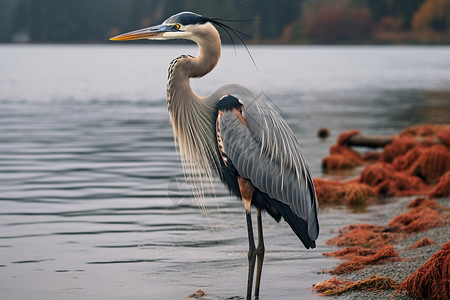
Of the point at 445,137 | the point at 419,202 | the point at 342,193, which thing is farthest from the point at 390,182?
the point at 445,137

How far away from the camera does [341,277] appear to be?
6.81 metres

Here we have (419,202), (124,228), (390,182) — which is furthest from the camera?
(390,182)

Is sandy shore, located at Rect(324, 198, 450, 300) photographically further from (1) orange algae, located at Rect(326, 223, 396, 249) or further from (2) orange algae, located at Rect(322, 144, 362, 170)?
(2) orange algae, located at Rect(322, 144, 362, 170)

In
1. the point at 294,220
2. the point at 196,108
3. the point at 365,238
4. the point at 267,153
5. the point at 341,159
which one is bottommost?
the point at 341,159

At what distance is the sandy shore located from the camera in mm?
6102

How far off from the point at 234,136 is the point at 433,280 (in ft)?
5.90

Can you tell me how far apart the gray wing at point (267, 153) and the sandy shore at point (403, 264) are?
65cm

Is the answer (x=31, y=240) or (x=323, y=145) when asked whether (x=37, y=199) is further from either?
(x=323, y=145)

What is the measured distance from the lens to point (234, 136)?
586cm

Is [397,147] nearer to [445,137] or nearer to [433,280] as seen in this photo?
[445,137]

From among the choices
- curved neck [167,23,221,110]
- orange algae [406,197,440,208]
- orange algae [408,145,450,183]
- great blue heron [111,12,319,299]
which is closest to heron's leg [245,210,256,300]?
great blue heron [111,12,319,299]

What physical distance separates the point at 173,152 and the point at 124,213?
6601mm

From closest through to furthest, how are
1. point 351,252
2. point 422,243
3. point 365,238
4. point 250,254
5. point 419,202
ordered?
point 250,254 → point 422,243 → point 351,252 → point 365,238 → point 419,202

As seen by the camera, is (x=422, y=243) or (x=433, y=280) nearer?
(x=433, y=280)
